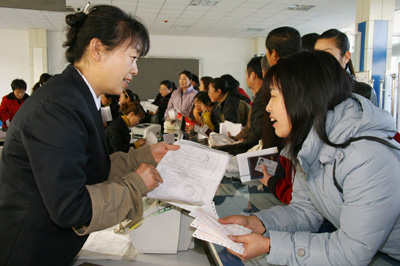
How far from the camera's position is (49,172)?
0.88 metres

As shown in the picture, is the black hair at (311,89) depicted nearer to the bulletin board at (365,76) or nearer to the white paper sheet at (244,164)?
the white paper sheet at (244,164)

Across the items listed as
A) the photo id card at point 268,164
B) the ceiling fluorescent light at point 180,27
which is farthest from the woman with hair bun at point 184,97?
the ceiling fluorescent light at point 180,27

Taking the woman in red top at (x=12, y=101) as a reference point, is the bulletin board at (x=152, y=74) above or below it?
above

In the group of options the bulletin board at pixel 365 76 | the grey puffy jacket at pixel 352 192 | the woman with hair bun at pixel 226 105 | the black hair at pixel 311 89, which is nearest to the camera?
the grey puffy jacket at pixel 352 192

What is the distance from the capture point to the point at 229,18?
31.0ft

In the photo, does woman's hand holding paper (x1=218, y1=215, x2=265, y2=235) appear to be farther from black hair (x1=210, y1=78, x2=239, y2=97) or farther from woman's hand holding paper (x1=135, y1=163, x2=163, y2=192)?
black hair (x1=210, y1=78, x2=239, y2=97)

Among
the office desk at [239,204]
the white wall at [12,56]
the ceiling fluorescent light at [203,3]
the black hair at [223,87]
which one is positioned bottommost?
the office desk at [239,204]

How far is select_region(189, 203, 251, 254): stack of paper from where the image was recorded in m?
0.99

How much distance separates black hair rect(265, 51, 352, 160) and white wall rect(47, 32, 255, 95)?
11.6 m

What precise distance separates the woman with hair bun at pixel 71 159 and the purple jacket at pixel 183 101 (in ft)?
15.4

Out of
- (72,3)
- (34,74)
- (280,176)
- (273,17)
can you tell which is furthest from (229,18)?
(280,176)

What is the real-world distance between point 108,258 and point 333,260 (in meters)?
1.00

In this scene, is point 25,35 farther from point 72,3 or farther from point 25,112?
point 25,112

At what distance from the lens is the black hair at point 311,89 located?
972mm
